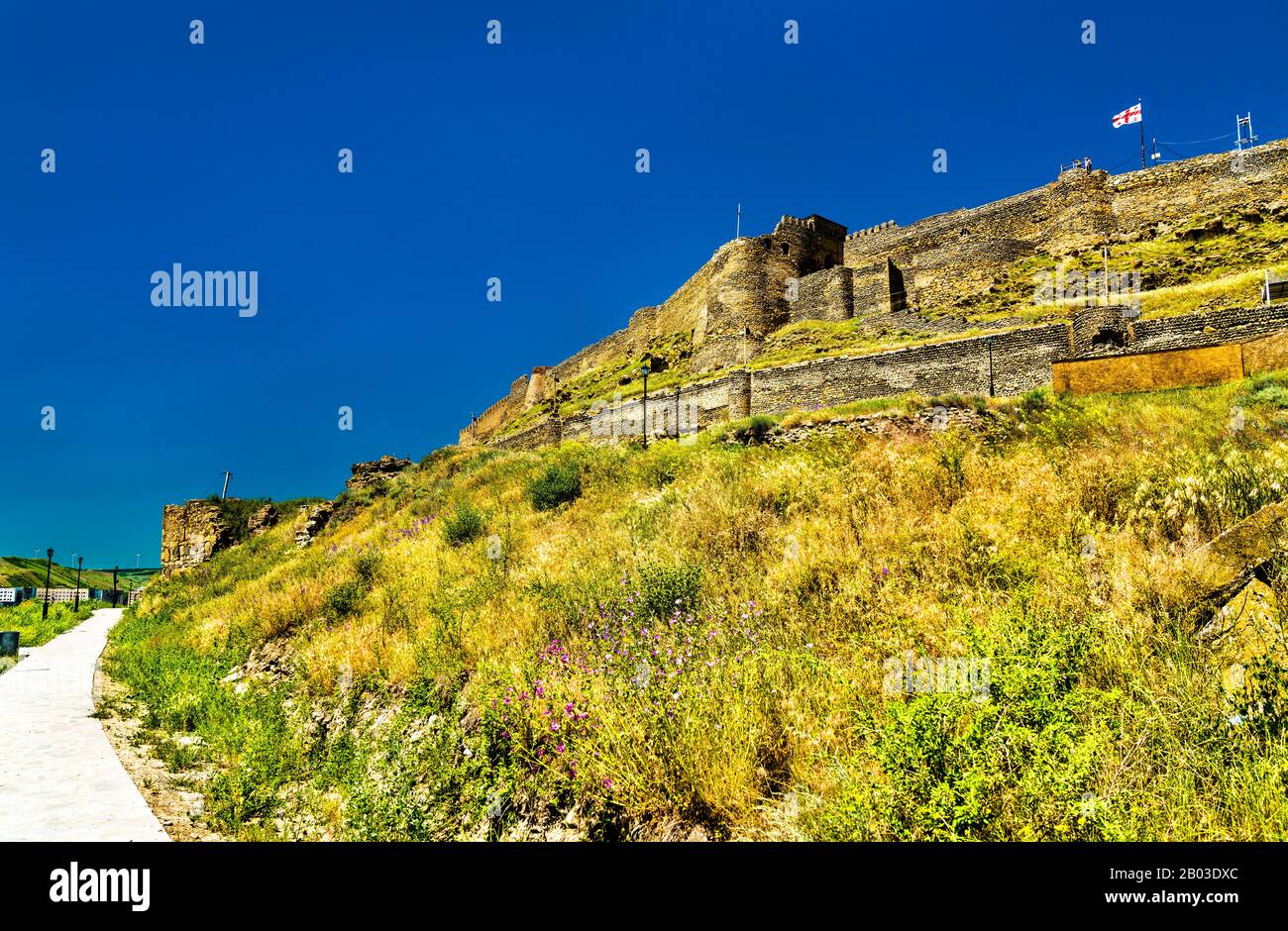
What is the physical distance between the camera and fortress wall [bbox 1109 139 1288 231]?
3309 centimetres

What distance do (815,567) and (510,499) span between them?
31.7 ft

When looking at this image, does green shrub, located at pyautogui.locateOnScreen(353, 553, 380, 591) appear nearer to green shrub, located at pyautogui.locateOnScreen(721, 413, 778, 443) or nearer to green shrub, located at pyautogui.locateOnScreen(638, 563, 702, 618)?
green shrub, located at pyautogui.locateOnScreen(638, 563, 702, 618)

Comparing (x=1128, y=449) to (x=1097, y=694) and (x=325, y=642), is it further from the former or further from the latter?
(x=325, y=642)

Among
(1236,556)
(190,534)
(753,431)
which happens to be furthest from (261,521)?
(1236,556)

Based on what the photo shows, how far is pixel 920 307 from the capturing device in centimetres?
3888

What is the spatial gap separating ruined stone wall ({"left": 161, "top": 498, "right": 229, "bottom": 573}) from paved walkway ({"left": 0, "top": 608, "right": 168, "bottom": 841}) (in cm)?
2542

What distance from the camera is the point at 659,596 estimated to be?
6281 mm

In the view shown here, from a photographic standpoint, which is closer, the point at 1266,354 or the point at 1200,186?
the point at 1266,354

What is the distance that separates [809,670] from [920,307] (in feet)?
129

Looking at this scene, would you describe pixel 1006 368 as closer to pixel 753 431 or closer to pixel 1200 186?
pixel 753 431

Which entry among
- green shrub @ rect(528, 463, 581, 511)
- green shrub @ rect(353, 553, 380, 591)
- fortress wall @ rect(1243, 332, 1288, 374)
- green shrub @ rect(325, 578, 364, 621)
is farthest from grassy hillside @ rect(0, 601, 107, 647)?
fortress wall @ rect(1243, 332, 1288, 374)

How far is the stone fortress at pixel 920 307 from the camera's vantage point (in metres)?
20.4

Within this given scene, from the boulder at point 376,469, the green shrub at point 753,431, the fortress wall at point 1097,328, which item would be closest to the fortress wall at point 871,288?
the fortress wall at point 1097,328
